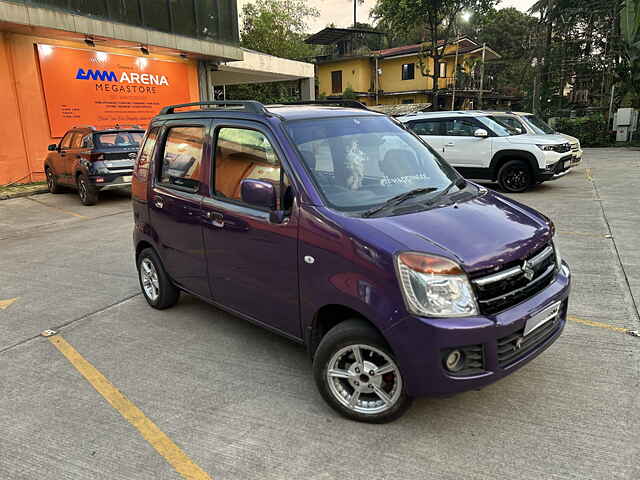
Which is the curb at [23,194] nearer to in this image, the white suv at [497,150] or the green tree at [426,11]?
the white suv at [497,150]

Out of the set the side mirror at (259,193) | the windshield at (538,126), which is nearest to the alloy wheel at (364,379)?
the side mirror at (259,193)

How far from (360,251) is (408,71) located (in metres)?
40.8

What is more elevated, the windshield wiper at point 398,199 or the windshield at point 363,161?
the windshield at point 363,161

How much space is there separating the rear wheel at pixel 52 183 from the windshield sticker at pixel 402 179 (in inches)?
467

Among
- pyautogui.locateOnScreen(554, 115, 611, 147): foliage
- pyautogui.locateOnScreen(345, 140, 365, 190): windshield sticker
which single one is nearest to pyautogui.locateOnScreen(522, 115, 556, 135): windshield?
pyautogui.locateOnScreen(345, 140, 365, 190): windshield sticker

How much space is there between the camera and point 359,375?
292 cm

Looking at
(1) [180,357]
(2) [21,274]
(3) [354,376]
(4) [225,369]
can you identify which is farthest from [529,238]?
(2) [21,274]

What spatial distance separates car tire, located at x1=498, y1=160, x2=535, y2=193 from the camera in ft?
36.0

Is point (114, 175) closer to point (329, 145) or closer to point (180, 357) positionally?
point (180, 357)

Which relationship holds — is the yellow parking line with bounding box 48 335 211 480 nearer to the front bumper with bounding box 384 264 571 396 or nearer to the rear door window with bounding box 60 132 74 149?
the front bumper with bounding box 384 264 571 396

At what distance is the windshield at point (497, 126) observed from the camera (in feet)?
36.9

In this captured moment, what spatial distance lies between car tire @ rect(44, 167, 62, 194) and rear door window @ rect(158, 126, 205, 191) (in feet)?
32.7

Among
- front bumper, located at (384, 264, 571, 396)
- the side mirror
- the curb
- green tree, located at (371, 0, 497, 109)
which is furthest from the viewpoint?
green tree, located at (371, 0, 497, 109)

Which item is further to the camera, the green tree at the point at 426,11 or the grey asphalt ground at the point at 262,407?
the green tree at the point at 426,11
